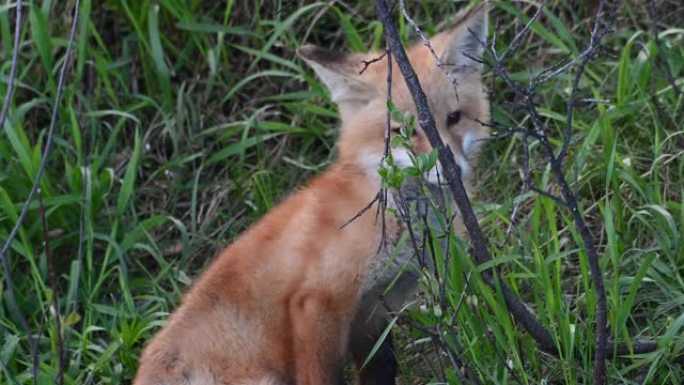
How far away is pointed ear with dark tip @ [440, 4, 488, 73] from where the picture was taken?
4.06 metres

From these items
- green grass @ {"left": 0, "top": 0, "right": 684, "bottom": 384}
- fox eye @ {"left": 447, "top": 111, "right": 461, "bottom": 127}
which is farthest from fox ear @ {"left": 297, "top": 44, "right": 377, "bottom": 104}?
green grass @ {"left": 0, "top": 0, "right": 684, "bottom": 384}

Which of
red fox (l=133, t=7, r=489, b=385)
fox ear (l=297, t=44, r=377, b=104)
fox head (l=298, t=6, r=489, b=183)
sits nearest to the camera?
red fox (l=133, t=7, r=489, b=385)

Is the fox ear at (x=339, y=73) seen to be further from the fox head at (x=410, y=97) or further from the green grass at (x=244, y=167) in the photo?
the green grass at (x=244, y=167)

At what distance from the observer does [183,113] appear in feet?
18.3

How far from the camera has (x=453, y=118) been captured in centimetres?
403

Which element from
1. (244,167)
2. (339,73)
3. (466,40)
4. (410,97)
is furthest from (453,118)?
(244,167)

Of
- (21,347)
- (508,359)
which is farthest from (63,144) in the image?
(508,359)

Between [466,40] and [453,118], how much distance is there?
1.03 feet

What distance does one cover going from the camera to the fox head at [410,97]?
3.98m

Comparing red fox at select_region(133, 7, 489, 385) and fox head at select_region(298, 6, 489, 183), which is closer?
red fox at select_region(133, 7, 489, 385)

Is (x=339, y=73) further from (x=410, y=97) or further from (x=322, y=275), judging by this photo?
(x=322, y=275)

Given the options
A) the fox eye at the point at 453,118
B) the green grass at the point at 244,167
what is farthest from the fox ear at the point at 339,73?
the green grass at the point at 244,167

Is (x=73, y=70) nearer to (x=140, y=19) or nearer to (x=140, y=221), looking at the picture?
(x=140, y=19)

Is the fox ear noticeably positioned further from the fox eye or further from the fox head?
the fox eye
